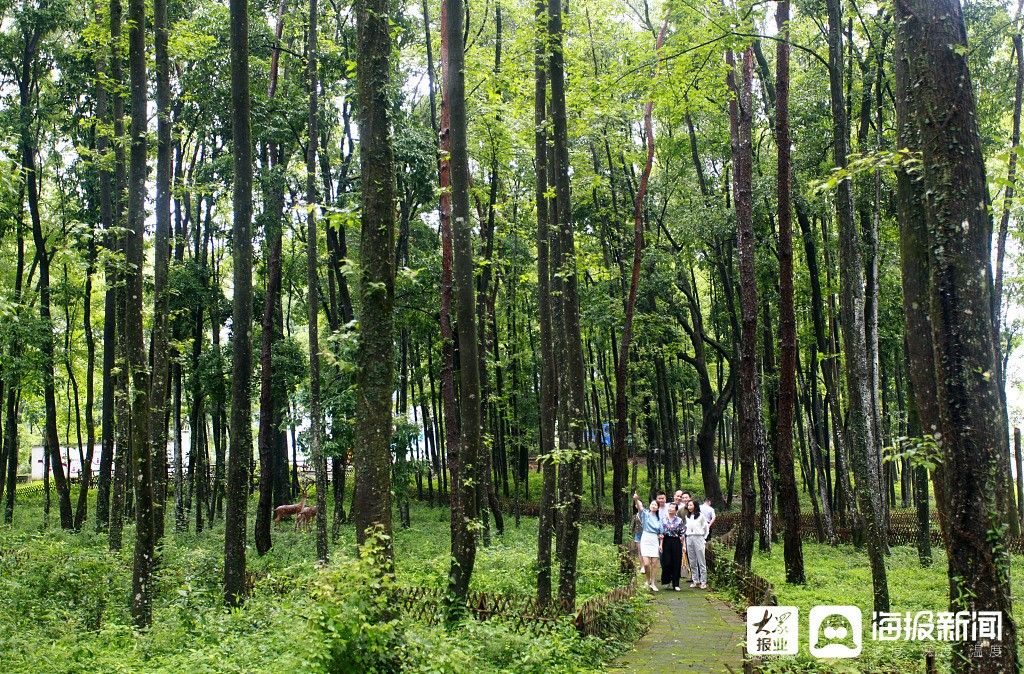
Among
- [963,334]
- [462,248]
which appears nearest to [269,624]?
[462,248]

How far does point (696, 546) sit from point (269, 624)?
863 cm

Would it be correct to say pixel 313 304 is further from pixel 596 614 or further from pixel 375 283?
pixel 596 614

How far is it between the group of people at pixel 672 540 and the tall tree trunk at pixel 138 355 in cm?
850

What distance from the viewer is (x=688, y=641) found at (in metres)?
9.88

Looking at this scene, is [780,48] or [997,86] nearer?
[780,48]

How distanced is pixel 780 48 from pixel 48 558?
624 inches

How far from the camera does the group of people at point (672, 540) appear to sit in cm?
1416

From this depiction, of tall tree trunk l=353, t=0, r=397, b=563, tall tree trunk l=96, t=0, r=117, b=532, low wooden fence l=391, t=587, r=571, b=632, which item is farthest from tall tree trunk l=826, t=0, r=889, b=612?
tall tree trunk l=96, t=0, r=117, b=532

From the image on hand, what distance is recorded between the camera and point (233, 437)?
1074 centimetres

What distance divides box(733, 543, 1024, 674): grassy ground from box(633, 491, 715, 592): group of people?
1492mm

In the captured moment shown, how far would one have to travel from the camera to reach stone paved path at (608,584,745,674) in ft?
28.2

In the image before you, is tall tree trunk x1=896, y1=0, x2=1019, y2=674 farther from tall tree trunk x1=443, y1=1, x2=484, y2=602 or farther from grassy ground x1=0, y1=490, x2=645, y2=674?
tall tree trunk x1=443, y1=1, x2=484, y2=602

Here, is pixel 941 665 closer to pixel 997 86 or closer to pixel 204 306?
pixel 997 86

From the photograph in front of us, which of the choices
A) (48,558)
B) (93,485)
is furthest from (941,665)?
(93,485)
